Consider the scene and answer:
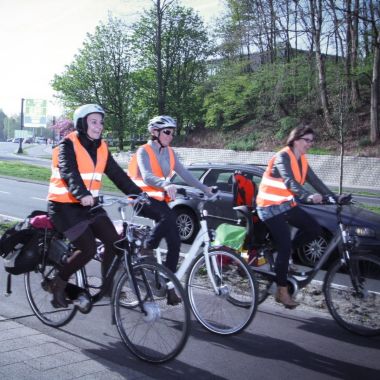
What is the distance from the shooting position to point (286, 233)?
5.22 m

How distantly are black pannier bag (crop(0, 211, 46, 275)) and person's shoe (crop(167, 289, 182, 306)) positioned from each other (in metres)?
1.33

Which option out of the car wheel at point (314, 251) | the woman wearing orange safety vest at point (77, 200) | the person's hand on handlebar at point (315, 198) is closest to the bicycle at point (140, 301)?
the woman wearing orange safety vest at point (77, 200)

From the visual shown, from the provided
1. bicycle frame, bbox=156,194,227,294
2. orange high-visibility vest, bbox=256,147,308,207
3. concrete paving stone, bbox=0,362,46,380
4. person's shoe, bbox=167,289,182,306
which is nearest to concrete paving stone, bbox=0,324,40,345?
concrete paving stone, bbox=0,362,46,380

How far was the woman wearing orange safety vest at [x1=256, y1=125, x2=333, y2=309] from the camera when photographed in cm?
515

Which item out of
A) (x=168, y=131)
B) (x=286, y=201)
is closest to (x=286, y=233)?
(x=286, y=201)

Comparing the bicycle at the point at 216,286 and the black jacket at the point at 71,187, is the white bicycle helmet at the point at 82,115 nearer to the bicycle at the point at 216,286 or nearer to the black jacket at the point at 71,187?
the black jacket at the point at 71,187

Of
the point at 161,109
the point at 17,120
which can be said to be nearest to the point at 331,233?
the point at 161,109

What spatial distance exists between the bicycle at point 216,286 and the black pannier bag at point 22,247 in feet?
4.23

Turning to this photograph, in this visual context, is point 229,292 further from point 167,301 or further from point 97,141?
point 97,141

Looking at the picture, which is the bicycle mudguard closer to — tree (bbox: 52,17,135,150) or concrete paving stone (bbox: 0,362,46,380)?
concrete paving stone (bbox: 0,362,46,380)

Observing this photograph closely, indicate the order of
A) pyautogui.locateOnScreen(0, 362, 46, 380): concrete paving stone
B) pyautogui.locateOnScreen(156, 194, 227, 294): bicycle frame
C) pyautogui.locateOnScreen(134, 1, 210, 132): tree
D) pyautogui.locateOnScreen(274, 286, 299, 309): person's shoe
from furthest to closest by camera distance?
1. pyautogui.locateOnScreen(134, 1, 210, 132): tree
2. pyautogui.locateOnScreen(274, 286, 299, 309): person's shoe
3. pyautogui.locateOnScreen(156, 194, 227, 294): bicycle frame
4. pyautogui.locateOnScreen(0, 362, 46, 380): concrete paving stone

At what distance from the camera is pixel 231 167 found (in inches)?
395

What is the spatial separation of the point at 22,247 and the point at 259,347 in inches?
86.4

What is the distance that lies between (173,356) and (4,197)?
1383 centimetres
